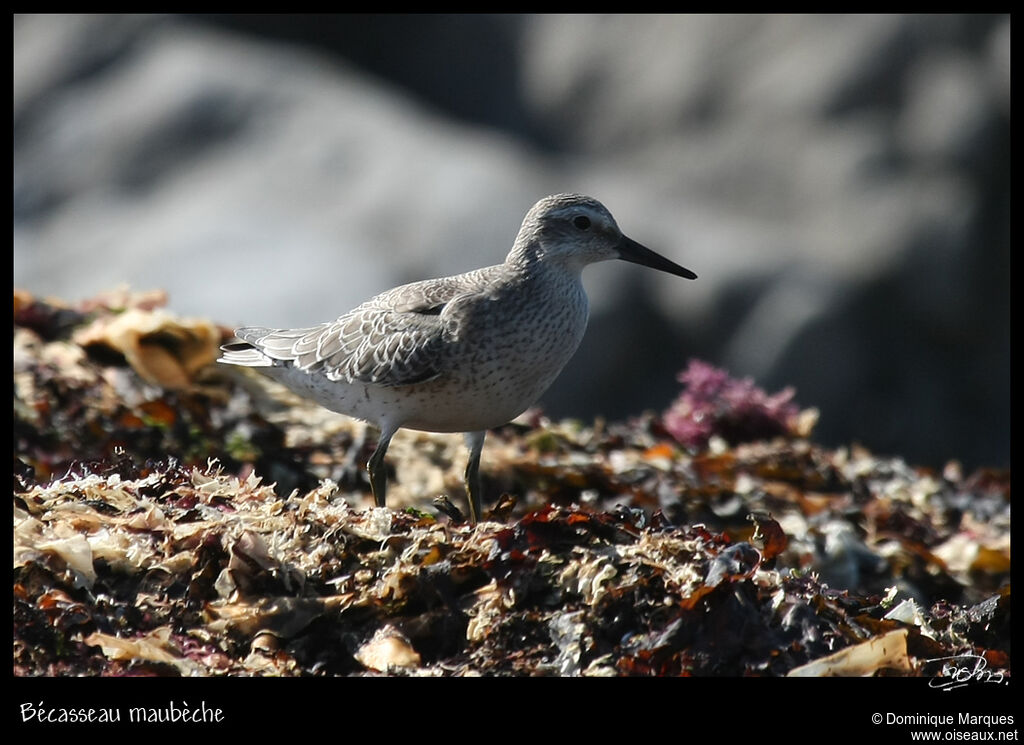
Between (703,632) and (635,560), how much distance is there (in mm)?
344

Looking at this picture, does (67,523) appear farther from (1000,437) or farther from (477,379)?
(1000,437)

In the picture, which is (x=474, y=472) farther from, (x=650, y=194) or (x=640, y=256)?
(x=650, y=194)

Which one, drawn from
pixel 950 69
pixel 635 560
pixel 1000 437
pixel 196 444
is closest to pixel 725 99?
pixel 950 69

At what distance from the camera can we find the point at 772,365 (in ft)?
33.8

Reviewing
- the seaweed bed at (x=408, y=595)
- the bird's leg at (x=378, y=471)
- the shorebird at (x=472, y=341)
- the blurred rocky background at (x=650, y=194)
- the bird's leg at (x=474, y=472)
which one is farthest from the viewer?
the blurred rocky background at (x=650, y=194)
